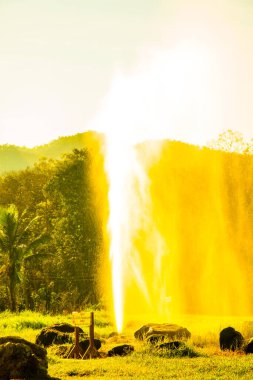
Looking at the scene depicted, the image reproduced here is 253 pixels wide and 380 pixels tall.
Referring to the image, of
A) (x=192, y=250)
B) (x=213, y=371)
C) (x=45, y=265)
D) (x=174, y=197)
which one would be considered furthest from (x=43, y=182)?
(x=213, y=371)

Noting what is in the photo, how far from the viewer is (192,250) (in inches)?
1751

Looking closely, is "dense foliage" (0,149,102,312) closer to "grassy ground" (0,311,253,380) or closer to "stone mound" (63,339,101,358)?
"stone mound" (63,339,101,358)

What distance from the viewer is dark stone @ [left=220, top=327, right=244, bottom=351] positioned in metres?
20.2

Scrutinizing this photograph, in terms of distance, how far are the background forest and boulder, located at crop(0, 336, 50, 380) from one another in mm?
26065

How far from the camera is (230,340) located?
66.9 ft

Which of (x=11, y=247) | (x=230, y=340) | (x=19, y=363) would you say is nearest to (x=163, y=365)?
(x=19, y=363)

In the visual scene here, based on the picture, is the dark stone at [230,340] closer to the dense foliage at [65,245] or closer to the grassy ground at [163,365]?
the grassy ground at [163,365]

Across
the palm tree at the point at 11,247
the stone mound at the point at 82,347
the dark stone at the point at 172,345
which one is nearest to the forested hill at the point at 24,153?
the palm tree at the point at 11,247

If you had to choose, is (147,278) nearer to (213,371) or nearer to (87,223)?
(87,223)

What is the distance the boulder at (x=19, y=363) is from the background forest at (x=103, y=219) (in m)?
26.1

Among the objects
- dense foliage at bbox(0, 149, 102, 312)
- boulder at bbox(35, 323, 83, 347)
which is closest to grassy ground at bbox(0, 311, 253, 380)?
boulder at bbox(35, 323, 83, 347)

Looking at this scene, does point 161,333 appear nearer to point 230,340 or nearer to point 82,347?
point 230,340

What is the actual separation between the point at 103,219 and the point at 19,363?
32.6 metres

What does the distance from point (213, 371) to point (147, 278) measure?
93.2ft
